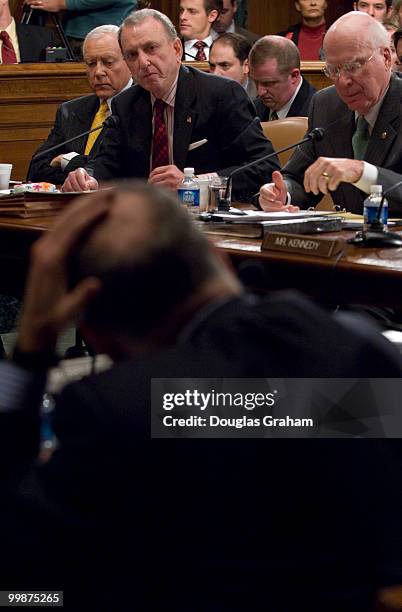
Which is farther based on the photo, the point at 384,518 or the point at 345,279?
the point at 345,279

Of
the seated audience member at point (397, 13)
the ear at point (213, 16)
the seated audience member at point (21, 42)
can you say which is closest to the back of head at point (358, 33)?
the seated audience member at point (397, 13)

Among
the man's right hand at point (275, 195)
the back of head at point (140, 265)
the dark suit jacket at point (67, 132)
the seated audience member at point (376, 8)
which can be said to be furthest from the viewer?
the seated audience member at point (376, 8)

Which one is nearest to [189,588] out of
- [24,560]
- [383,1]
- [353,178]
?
[24,560]

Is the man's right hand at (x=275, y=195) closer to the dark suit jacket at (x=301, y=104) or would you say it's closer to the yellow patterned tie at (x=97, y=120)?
the yellow patterned tie at (x=97, y=120)

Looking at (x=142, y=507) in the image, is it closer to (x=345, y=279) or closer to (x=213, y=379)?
(x=213, y=379)

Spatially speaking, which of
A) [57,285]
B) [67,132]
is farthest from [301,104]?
[57,285]

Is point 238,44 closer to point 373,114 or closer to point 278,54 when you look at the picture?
point 278,54

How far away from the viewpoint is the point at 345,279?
2.60m

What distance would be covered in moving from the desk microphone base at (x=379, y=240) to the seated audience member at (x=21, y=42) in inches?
175

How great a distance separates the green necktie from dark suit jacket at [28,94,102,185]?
159 cm

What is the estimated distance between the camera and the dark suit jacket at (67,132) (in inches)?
203

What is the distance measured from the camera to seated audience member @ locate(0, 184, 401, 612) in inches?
35.8

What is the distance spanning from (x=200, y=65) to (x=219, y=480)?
607 cm

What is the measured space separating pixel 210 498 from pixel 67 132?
4625 millimetres
